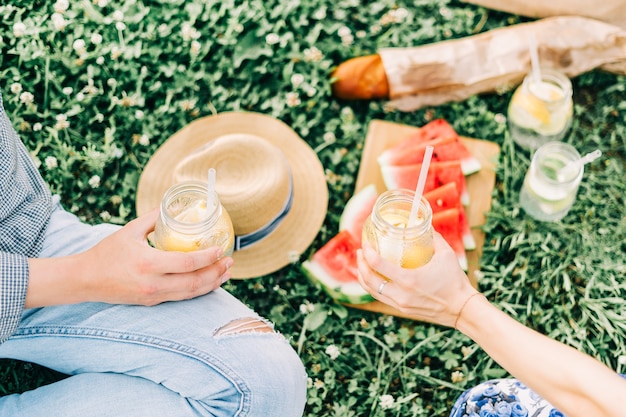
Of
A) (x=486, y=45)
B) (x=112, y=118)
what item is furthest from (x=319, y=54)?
(x=112, y=118)

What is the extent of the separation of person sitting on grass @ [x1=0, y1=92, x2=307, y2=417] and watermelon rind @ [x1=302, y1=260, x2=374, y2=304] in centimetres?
64

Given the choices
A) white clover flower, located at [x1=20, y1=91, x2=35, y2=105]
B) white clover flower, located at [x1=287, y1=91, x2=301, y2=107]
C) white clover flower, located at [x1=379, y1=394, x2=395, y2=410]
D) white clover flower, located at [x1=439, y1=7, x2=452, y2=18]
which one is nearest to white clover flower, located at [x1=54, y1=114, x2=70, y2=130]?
white clover flower, located at [x1=20, y1=91, x2=35, y2=105]

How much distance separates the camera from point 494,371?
2756 mm

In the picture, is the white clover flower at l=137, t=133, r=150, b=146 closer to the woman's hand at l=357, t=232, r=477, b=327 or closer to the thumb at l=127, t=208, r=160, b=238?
the thumb at l=127, t=208, r=160, b=238

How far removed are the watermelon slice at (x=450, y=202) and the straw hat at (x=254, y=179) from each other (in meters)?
0.50

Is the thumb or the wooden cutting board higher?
the thumb

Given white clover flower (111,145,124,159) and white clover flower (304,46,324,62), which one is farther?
white clover flower (304,46,324,62)

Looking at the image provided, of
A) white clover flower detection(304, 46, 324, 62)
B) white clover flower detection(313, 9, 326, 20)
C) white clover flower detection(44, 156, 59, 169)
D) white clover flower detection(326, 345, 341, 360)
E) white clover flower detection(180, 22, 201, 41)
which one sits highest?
white clover flower detection(180, 22, 201, 41)

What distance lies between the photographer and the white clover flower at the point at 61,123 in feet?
10.3

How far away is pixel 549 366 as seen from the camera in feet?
5.99

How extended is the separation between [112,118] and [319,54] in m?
1.14

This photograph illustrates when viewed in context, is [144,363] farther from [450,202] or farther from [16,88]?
[16,88]

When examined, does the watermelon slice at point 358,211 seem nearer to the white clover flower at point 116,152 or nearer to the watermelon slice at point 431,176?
the watermelon slice at point 431,176

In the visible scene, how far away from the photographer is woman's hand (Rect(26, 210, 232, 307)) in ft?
6.25
